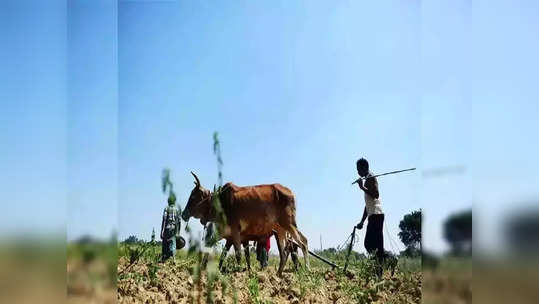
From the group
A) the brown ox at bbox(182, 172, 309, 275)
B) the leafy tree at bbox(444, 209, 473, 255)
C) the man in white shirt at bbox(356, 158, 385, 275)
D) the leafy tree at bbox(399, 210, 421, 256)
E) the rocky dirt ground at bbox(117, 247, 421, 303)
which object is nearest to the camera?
the leafy tree at bbox(444, 209, 473, 255)

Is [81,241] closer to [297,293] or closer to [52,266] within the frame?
[52,266]

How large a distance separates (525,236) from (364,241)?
10.4 feet

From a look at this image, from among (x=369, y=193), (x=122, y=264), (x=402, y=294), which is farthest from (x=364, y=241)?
(x=122, y=264)

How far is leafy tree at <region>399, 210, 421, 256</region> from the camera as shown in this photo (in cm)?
416

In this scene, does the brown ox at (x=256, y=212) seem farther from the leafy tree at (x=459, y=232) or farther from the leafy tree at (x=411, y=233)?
the leafy tree at (x=459, y=232)

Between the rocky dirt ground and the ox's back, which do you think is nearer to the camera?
the rocky dirt ground

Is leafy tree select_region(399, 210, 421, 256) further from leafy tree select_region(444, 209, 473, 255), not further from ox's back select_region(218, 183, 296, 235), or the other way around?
leafy tree select_region(444, 209, 473, 255)

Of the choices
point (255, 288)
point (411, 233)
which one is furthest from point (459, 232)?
point (411, 233)

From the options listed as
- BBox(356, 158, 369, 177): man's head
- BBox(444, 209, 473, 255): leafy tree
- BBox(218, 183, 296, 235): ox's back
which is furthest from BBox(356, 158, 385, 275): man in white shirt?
BBox(444, 209, 473, 255): leafy tree

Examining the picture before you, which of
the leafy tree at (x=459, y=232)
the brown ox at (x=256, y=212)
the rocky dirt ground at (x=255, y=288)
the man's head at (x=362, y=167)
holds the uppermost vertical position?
the man's head at (x=362, y=167)

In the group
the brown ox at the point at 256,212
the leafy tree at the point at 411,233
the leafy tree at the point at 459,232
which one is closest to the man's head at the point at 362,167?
the leafy tree at the point at 411,233

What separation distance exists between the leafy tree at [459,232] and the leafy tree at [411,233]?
1.97 meters

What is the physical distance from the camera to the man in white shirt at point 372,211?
15.8 feet

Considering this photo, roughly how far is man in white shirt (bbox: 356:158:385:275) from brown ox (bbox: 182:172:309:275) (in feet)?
2.41
